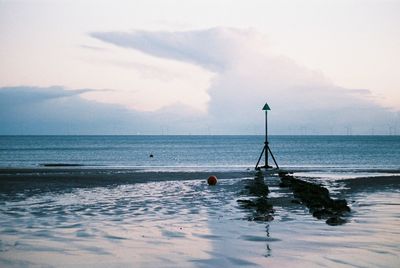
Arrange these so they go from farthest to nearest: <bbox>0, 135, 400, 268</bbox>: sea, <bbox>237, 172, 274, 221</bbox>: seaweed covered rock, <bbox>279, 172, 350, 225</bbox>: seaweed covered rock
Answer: <bbox>237, 172, 274, 221</bbox>: seaweed covered rock → <bbox>279, 172, 350, 225</bbox>: seaweed covered rock → <bbox>0, 135, 400, 268</bbox>: sea

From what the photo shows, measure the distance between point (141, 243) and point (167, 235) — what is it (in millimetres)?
1221

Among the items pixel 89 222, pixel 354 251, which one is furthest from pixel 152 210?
pixel 354 251

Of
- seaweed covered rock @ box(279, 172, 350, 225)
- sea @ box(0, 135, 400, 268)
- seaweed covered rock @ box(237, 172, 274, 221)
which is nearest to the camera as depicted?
sea @ box(0, 135, 400, 268)

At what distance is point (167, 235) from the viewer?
522 inches

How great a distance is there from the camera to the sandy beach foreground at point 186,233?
1043cm

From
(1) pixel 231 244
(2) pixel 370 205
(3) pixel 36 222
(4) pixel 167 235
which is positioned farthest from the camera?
(2) pixel 370 205

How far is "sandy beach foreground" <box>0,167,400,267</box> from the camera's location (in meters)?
10.4

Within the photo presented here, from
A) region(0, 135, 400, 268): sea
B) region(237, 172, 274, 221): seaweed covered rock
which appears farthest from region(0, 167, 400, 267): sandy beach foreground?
region(237, 172, 274, 221): seaweed covered rock

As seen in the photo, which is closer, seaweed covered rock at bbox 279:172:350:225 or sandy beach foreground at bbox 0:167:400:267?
sandy beach foreground at bbox 0:167:400:267

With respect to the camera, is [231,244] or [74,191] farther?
[74,191]

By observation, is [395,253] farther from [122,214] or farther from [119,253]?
[122,214]

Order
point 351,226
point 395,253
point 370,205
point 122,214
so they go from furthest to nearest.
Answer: point 370,205
point 122,214
point 351,226
point 395,253

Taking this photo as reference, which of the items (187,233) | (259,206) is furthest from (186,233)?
(259,206)

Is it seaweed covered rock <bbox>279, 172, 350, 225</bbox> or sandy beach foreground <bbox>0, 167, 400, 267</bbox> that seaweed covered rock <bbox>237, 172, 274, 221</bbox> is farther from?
seaweed covered rock <bbox>279, 172, 350, 225</bbox>
